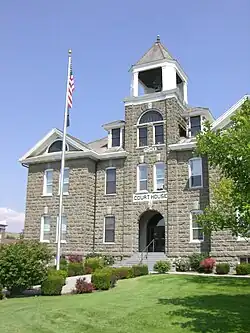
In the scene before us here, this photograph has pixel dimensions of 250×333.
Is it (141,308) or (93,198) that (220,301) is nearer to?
(141,308)

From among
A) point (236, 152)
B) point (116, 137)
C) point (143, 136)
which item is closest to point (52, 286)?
point (236, 152)

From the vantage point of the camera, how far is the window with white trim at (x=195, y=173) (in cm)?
2756

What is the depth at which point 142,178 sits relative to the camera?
29.7 metres

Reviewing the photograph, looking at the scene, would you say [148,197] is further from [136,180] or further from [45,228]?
[45,228]

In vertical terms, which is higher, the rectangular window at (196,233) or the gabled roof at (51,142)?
the gabled roof at (51,142)

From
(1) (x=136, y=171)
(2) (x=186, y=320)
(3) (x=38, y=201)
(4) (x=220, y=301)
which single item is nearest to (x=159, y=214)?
(1) (x=136, y=171)

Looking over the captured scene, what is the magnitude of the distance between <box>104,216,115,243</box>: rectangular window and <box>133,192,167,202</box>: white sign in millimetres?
2588

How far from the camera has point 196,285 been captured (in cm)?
1728

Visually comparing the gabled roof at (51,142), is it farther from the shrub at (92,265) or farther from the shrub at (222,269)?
the shrub at (222,269)

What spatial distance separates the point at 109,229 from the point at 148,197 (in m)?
4.15

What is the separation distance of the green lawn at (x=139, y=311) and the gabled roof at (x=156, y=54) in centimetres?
2043

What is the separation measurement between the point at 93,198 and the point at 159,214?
17.8 ft

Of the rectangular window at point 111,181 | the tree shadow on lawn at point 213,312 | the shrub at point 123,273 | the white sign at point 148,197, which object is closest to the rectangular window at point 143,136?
the rectangular window at point 111,181

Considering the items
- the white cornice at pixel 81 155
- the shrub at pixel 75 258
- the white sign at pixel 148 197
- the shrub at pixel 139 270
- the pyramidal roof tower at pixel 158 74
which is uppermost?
the pyramidal roof tower at pixel 158 74
